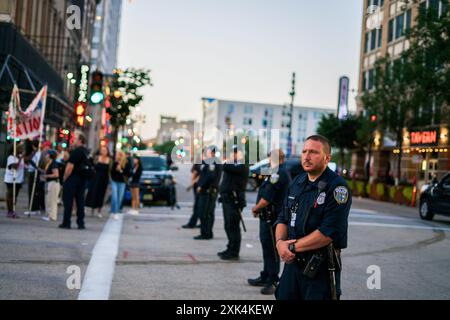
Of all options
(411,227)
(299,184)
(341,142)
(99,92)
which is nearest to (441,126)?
(341,142)

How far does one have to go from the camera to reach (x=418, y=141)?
1547 inches

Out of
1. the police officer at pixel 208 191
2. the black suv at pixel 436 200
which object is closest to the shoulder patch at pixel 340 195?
the police officer at pixel 208 191

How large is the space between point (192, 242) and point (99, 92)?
26.5 ft

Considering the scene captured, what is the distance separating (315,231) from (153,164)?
18.7 m

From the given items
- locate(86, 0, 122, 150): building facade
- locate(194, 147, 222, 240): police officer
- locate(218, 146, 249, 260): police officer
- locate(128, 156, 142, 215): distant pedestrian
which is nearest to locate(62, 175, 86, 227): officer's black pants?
locate(194, 147, 222, 240): police officer

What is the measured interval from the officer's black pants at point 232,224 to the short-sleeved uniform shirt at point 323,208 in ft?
17.4

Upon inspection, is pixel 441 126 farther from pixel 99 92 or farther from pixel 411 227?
pixel 99 92

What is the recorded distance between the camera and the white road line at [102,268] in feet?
23.7

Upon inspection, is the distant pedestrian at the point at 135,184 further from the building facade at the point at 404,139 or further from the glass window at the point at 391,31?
the glass window at the point at 391,31

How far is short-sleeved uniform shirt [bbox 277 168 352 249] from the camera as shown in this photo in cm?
477

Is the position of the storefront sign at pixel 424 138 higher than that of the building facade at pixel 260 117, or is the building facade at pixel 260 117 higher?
the building facade at pixel 260 117

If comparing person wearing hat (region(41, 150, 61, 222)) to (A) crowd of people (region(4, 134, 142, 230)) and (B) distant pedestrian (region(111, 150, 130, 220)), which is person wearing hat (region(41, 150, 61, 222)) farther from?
(B) distant pedestrian (region(111, 150, 130, 220))

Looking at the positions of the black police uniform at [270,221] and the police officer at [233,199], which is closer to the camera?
the black police uniform at [270,221]

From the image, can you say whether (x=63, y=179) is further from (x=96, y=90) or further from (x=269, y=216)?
(x=269, y=216)
